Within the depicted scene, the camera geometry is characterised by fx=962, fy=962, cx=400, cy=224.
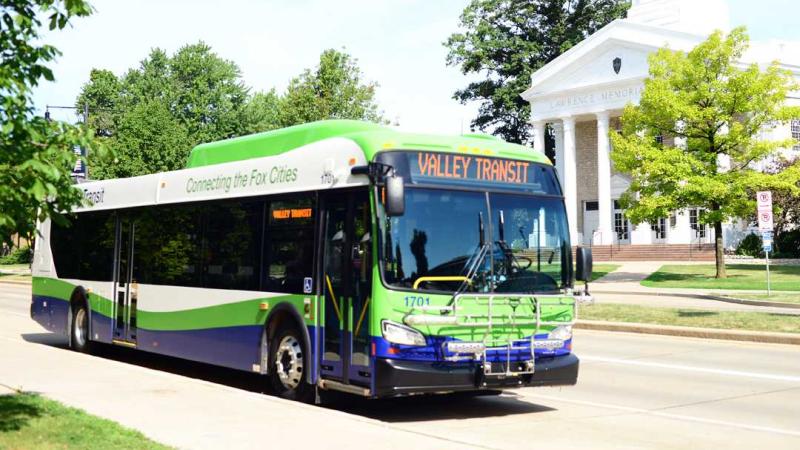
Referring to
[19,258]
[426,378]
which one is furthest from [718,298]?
[19,258]

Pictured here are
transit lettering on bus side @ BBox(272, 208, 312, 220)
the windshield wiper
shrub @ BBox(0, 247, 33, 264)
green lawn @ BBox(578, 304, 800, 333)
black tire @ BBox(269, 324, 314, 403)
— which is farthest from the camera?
shrub @ BBox(0, 247, 33, 264)

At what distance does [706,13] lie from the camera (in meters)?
65.4

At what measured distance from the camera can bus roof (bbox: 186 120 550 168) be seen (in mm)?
10047

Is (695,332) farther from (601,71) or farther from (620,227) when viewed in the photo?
(620,227)

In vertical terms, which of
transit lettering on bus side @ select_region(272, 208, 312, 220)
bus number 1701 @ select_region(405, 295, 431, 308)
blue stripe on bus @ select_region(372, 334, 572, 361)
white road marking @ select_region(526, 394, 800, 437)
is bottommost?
white road marking @ select_region(526, 394, 800, 437)

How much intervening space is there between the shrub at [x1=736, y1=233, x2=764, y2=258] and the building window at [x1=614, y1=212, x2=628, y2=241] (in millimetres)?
10208

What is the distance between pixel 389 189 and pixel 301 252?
89.1 inches

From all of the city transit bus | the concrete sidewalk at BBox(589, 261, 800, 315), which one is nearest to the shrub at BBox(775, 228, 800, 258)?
the concrete sidewalk at BBox(589, 261, 800, 315)

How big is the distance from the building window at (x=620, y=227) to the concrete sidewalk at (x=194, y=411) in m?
54.2

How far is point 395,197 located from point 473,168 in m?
1.46

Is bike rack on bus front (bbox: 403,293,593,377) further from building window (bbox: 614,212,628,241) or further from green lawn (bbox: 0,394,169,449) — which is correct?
building window (bbox: 614,212,628,241)

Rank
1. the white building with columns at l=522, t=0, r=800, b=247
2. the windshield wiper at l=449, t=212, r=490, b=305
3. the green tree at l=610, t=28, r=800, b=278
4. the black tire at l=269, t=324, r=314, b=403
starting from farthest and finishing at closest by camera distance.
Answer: the white building with columns at l=522, t=0, r=800, b=247, the green tree at l=610, t=28, r=800, b=278, the black tire at l=269, t=324, r=314, b=403, the windshield wiper at l=449, t=212, r=490, b=305

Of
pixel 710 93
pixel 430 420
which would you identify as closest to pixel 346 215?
pixel 430 420

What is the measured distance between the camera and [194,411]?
9312 millimetres
